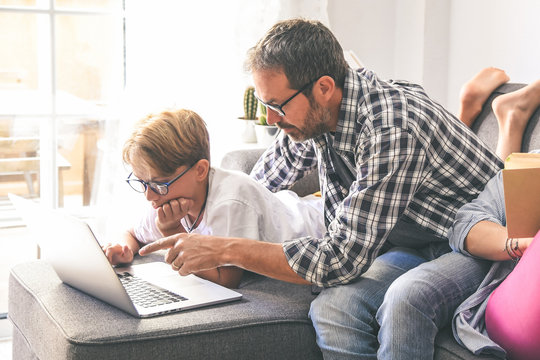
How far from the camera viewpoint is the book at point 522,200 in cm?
140

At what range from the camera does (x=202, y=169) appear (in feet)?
6.02

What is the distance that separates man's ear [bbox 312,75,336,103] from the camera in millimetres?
1708

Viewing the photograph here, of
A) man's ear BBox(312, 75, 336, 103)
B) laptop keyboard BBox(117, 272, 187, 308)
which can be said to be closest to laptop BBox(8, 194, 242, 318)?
laptop keyboard BBox(117, 272, 187, 308)

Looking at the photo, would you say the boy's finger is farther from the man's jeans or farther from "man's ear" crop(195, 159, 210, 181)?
the man's jeans

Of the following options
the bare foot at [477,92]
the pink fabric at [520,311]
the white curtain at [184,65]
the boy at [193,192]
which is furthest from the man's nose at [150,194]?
the bare foot at [477,92]

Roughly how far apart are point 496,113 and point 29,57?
1.73 meters

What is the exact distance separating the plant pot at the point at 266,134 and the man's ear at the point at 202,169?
2.86 feet

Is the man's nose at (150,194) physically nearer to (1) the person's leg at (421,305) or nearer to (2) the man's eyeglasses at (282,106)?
(2) the man's eyeglasses at (282,106)

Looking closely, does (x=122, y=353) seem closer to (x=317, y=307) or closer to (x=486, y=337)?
(x=317, y=307)

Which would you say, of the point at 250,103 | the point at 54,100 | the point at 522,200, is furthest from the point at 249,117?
the point at 522,200

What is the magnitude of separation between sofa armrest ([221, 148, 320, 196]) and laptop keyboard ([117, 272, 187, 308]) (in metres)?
0.68

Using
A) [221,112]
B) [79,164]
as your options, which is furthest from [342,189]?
[79,164]

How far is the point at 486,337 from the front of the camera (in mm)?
1412

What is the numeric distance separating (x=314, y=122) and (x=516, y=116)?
0.67m
